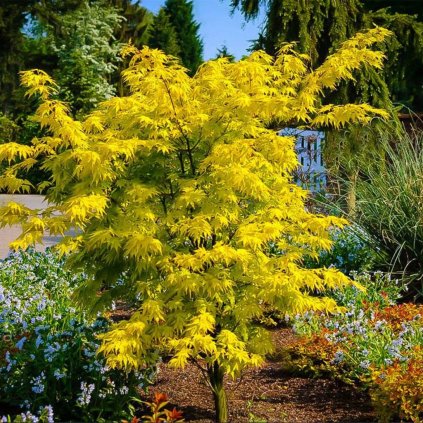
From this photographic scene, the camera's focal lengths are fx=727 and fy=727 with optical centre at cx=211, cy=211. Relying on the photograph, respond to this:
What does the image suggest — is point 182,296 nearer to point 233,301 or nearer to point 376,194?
point 233,301

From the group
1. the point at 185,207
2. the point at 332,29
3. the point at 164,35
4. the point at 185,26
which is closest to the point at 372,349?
the point at 185,207

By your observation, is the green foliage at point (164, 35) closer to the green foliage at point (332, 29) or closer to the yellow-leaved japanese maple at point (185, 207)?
the green foliage at point (332, 29)

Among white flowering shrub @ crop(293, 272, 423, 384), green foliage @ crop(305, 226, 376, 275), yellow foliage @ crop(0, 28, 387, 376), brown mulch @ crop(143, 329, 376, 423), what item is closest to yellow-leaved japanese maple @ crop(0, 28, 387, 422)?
yellow foliage @ crop(0, 28, 387, 376)

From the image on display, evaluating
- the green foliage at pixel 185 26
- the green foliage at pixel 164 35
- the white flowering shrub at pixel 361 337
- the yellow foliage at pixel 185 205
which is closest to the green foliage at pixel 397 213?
the white flowering shrub at pixel 361 337

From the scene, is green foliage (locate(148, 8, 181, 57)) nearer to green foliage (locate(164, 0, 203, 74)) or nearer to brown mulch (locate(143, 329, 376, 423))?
green foliage (locate(164, 0, 203, 74))

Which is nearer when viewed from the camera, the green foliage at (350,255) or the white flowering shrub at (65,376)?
the white flowering shrub at (65,376)

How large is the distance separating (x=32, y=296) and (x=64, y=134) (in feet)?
8.91

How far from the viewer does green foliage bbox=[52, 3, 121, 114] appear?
24609 millimetres

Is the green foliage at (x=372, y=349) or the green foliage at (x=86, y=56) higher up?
the green foliage at (x=86, y=56)

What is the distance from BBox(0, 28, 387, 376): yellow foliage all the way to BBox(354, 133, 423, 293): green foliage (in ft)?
10.2

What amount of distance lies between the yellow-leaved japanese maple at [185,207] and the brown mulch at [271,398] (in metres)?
0.36

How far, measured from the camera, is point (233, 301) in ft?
13.0

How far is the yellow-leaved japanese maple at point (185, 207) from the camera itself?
3.70m

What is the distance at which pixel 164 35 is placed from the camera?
27.4m
